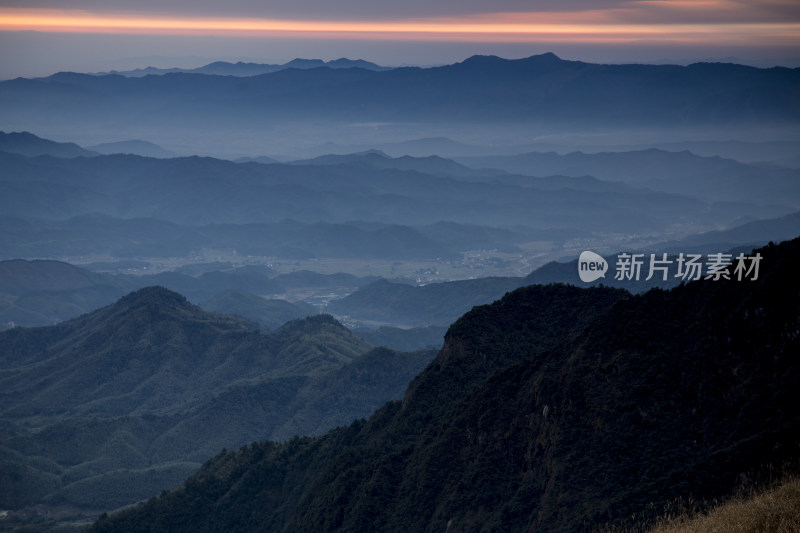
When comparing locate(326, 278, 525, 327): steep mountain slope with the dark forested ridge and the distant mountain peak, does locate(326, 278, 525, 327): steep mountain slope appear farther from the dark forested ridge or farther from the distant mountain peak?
the dark forested ridge

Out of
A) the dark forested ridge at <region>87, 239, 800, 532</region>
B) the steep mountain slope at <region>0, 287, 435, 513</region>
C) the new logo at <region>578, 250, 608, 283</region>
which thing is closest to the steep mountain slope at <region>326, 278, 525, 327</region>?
the steep mountain slope at <region>0, 287, 435, 513</region>

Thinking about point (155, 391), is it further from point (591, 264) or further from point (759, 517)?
point (759, 517)

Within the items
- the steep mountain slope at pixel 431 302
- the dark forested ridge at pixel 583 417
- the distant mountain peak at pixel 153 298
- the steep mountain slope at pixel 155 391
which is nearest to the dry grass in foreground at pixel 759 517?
the dark forested ridge at pixel 583 417

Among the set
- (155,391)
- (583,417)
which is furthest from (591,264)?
(583,417)

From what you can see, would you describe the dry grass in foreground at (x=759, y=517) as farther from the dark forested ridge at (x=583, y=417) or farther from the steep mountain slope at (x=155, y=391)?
the steep mountain slope at (x=155, y=391)

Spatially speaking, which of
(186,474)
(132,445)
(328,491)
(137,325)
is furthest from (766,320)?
(137,325)
